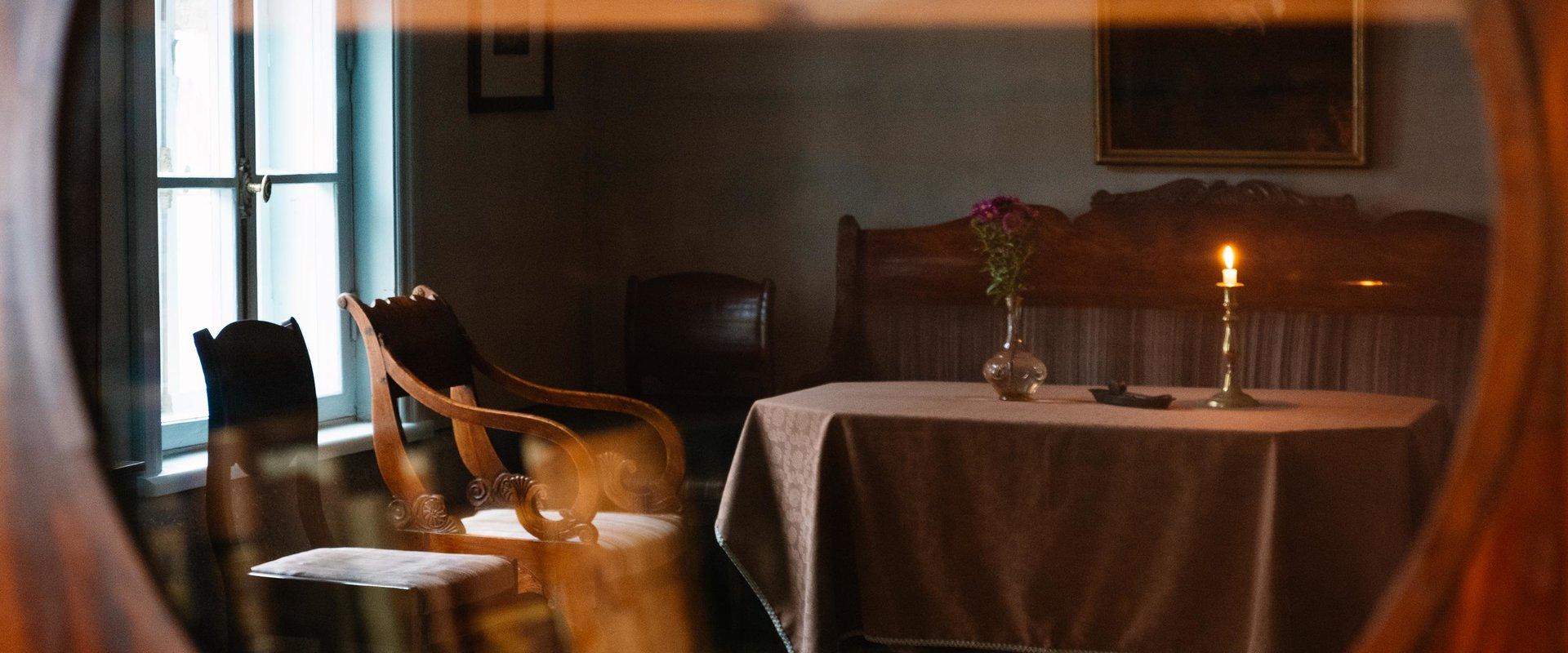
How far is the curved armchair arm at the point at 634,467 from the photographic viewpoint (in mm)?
2246

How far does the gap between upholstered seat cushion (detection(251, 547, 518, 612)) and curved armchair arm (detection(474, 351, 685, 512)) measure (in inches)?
15.4

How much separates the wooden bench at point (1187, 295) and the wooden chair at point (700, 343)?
7.0 inches

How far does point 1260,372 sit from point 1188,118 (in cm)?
57

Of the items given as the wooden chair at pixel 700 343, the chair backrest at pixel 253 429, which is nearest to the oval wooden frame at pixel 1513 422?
the chair backrest at pixel 253 429

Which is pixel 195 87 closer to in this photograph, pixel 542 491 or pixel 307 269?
pixel 307 269

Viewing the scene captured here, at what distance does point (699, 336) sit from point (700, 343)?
15 mm

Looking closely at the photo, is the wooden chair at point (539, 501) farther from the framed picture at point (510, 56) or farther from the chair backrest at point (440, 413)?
the framed picture at point (510, 56)

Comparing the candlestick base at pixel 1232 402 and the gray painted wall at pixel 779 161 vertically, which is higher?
the gray painted wall at pixel 779 161

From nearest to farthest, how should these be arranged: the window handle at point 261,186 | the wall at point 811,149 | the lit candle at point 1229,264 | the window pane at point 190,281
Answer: the lit candle at point 1229,264 < the window pane at point 190,281 < the window handle at point 261,186 < the wall at point 811,149

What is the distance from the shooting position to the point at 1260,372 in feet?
10.2

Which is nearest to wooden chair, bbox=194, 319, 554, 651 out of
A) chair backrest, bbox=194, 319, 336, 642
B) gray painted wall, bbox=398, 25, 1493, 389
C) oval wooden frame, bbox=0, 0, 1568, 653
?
chair backrest, bbox=194, 319, 336, 642

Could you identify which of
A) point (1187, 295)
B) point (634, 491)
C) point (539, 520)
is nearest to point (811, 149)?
point (1187, 295)

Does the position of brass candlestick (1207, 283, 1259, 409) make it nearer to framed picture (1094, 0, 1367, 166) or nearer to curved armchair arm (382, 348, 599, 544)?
curved armchair arm (382, 348, 599, 544)

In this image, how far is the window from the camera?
2.25m
